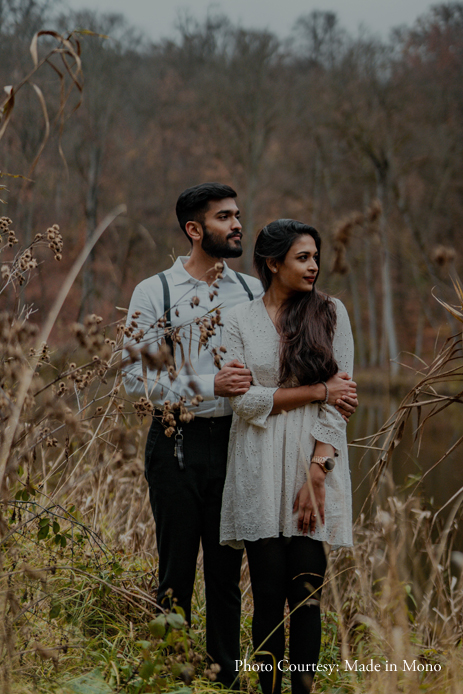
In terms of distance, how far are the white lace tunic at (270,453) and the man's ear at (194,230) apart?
52cm

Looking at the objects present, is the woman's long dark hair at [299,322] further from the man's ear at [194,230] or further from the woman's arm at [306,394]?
the man's ear at [194,230]

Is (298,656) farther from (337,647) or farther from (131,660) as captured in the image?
(337,647)

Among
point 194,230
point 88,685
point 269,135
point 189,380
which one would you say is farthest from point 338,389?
point 269,135

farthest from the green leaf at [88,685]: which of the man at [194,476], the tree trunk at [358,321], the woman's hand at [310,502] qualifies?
the tree trunk at [358,321]

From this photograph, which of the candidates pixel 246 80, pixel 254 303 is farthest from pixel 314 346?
pixel 246 80

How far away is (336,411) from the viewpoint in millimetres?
2193

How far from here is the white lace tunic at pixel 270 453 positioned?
7.04 feet

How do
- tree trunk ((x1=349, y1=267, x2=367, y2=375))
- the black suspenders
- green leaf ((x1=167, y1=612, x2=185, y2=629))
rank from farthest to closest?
tree trunk ((x1=349, y1=267, x2=367, y2=375)), the black suspenders, green leaf ((x1=167, y1=612, x2=185, y2=629))

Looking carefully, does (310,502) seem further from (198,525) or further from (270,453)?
(198,525)

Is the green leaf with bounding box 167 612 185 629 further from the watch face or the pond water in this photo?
the watch face

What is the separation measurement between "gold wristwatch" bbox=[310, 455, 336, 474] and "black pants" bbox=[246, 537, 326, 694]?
247 millimetres

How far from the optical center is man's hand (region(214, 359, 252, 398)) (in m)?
2.19

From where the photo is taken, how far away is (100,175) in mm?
17500

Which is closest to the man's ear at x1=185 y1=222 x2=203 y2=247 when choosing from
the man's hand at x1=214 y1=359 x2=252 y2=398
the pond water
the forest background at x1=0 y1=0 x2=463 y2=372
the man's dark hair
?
the man's dark hair
